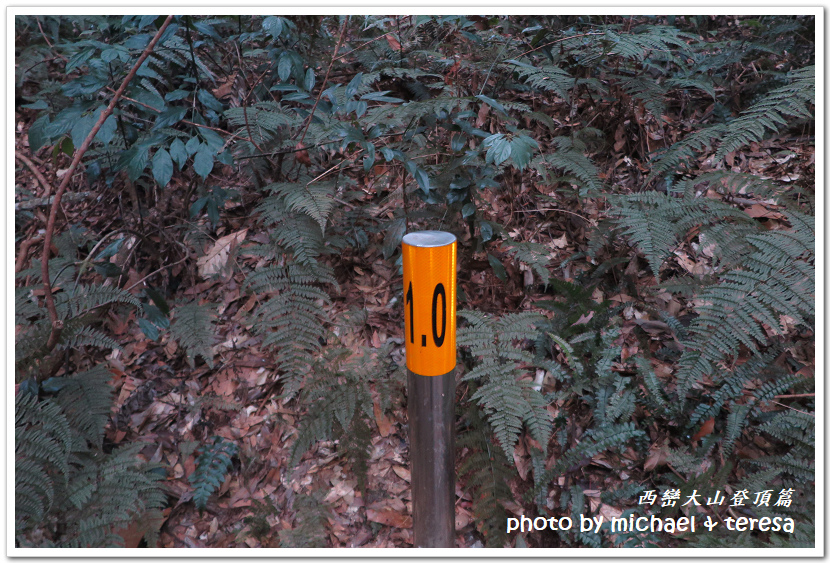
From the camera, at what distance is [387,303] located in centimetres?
315

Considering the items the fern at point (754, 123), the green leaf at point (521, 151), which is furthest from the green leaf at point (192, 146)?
the fern at point (754, 123)

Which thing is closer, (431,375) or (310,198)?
(431,375)

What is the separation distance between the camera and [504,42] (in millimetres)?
3361

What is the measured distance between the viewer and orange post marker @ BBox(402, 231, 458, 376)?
63.6 inches

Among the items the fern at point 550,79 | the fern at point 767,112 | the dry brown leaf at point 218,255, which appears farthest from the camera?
the dry brown leaf at point 218,255

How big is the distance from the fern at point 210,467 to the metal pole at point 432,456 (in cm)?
110

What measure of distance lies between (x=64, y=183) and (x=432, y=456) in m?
1.97

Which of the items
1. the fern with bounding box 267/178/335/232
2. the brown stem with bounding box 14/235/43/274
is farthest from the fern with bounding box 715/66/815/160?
the brown stem with bounding box 14/235/43/274

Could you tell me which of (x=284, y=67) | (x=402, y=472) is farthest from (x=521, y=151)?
(x=402, y=472)

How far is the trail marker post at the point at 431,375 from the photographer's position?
1633 mm

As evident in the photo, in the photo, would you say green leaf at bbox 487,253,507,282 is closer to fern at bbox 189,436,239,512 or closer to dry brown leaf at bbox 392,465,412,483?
dry brown leaf at bbox 392,465,412,483

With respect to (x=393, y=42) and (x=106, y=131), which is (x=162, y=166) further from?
(x=393, y=42)

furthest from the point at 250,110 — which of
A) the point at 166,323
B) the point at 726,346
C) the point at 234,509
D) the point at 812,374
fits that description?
the point at 812,374

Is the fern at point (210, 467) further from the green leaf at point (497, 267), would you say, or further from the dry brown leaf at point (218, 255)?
the green leaf at point (497, 267)
